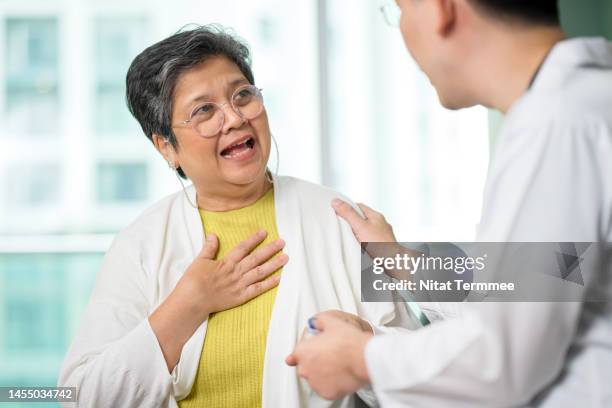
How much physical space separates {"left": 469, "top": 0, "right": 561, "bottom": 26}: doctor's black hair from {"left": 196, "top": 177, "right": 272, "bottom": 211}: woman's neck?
2.93 feet

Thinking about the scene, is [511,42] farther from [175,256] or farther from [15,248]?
[15,248]

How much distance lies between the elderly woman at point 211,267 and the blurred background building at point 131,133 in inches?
72.8

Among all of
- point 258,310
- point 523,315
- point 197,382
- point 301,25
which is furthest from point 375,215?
point 301,25

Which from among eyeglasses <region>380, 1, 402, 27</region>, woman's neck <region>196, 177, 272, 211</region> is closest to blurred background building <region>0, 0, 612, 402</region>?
woman's neck <region>196, 177, 272, 211</region>

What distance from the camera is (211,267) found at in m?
1.51

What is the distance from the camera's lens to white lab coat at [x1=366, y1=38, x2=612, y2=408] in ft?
2.57

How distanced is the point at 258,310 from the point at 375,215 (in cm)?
37

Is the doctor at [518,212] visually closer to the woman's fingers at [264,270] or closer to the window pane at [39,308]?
the woman's fingers at [264,270]

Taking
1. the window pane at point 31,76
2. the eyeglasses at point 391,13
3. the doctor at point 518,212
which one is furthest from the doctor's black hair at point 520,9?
the window pane at point 31,76

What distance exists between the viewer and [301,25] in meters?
3.54

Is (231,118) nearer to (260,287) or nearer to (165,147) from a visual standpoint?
(165,147)

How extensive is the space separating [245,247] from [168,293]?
210 mm

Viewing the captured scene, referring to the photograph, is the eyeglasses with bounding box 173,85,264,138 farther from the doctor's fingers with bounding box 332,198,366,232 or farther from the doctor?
the doctor

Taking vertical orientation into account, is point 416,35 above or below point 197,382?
above
